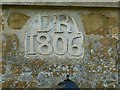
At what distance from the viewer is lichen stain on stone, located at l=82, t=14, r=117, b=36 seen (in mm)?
2166

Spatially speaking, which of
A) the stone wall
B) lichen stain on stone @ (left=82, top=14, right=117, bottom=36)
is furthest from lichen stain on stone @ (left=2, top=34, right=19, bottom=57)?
lichen stain on stone @ (left=82, top=14, right=117, bottom=36)

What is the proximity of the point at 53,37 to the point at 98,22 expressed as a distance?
0.29m

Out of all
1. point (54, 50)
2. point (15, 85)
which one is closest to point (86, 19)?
point (54, 50)

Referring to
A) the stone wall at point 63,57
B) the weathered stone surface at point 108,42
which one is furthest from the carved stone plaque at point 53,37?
the weathered stone surface at point 108,42

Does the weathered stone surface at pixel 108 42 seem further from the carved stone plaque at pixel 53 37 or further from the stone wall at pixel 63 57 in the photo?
the carved stone plaque at pixel 53 37

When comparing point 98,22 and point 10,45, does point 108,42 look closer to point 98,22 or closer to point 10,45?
point 98,22

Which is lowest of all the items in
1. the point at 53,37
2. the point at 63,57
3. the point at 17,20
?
the point at 63,57

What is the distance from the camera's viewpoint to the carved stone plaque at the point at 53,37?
213cm

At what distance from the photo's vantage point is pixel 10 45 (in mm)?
2141

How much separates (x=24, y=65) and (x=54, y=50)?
0.65ft

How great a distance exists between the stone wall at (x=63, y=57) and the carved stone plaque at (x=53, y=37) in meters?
0.01

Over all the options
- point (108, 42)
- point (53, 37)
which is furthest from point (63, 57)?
point (108, 42)

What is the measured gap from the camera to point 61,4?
A: 213 centimetres

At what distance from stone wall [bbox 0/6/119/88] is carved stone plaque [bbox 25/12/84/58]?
0.01 meters
